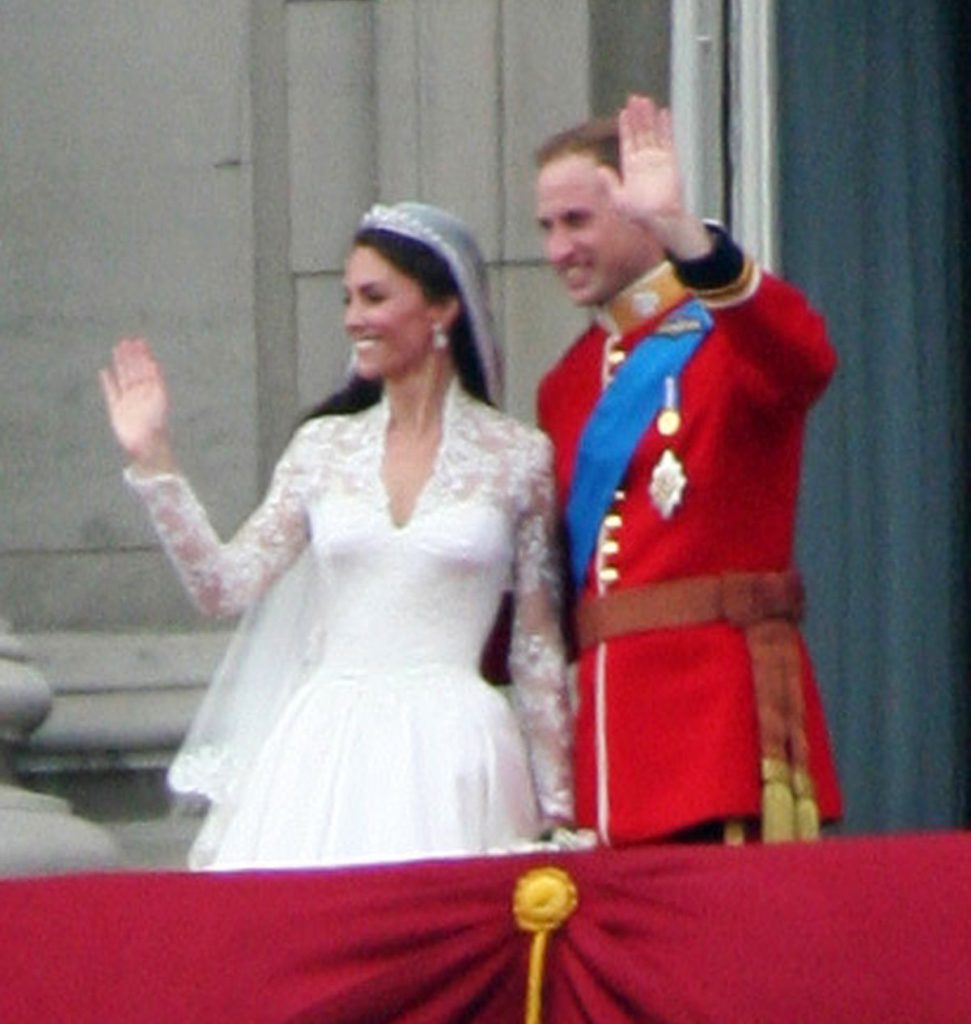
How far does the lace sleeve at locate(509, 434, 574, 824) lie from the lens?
28.1 ft

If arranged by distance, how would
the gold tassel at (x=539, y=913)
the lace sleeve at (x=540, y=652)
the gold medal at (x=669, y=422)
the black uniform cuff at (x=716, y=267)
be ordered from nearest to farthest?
the gold tassel at (x=539, y=913) < the black uniform cuff at (x=716, y=267) < the gold medal at (x=669, y=422) < the lace sleeve at (x=540, y=652)

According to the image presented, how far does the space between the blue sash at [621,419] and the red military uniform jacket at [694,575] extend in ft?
0.06

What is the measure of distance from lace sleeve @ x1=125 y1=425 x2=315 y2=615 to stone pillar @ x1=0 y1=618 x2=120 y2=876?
835mm

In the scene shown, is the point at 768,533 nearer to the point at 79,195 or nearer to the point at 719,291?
the point at 719,291

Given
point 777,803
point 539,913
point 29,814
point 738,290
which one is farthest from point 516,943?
point 29,814

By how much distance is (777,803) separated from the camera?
8.33 m

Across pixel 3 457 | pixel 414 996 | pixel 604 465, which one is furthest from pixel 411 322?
pixel 3 457

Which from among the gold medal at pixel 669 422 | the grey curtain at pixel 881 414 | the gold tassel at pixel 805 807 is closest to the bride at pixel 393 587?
the gold medal at pixel 669 422

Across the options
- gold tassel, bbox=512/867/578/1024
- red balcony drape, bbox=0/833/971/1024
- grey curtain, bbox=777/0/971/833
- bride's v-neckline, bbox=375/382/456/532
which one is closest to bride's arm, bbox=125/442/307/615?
bride's v-neckline, bbox=375/382/456/532

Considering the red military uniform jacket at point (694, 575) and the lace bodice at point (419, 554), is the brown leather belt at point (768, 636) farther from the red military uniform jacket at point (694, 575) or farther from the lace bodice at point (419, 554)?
the lace bodice at point (419, 554)

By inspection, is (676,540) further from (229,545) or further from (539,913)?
(539,913)

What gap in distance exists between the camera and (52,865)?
368 inches

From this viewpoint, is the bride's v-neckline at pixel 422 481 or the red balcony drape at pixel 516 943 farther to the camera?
the bride's v-neckline at pixel 422 481

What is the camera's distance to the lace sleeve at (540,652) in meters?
8.55
